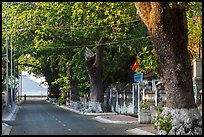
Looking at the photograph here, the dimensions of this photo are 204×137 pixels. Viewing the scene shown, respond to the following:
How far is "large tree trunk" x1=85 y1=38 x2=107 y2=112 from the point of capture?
40362 mm

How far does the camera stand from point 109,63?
4378 cm

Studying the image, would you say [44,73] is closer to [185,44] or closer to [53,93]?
[53,93]

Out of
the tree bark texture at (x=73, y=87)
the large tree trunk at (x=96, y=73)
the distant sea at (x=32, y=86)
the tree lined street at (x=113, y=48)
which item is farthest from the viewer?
the distant sea at (x=32, y=86)

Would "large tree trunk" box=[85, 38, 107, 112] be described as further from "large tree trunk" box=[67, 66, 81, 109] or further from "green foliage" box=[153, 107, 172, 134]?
"green foliage" box=[153, 107, 172, 134]

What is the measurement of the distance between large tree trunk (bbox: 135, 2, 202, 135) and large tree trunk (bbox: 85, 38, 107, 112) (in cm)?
2152

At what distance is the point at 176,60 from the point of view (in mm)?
18578

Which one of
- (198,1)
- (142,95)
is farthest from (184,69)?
(142,95)

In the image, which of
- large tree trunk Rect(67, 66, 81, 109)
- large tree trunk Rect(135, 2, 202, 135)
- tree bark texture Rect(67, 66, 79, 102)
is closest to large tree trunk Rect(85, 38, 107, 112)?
large tree trunk Rect(67, 66, 81, 109)

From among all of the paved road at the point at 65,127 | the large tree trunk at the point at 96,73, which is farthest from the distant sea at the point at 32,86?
the paved road at the point at 65,127

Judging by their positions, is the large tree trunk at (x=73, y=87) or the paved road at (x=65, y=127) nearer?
the paved road at (x=65, y=127)

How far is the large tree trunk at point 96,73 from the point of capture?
4036cm

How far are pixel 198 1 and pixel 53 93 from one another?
6890 centimetres

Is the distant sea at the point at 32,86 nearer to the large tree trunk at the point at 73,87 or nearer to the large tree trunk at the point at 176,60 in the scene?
the large tree trunk at the point at 73,87

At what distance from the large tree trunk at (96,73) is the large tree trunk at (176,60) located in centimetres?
2152
